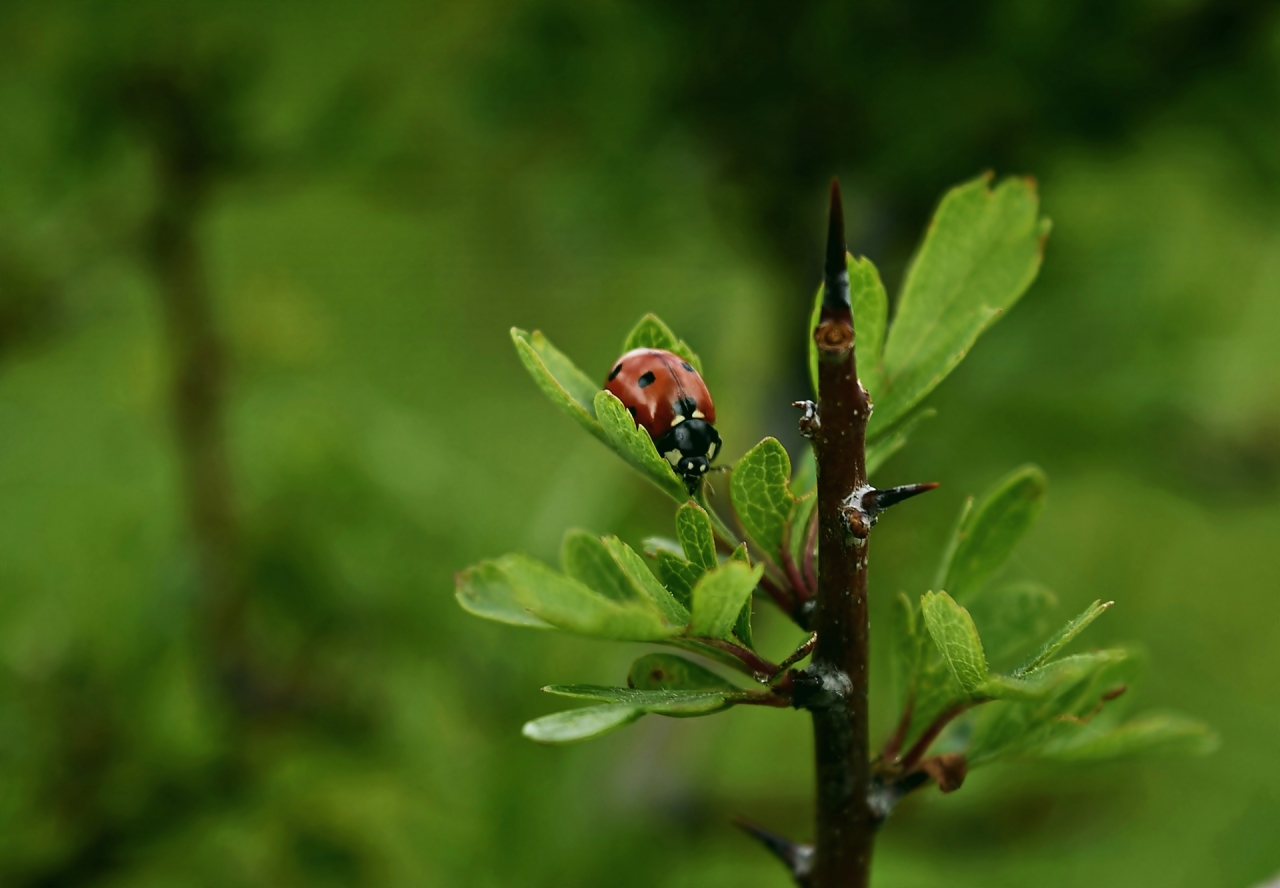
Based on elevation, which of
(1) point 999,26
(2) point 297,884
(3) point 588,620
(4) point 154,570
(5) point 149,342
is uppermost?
(1) point 999,26

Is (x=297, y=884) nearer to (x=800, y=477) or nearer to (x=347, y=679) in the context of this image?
(x=347, y=679)

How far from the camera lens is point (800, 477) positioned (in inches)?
12.4

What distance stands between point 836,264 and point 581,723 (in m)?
0.11

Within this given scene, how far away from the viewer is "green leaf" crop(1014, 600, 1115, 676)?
23cm

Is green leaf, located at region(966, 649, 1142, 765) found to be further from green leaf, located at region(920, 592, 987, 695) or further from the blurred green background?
the blurred green background

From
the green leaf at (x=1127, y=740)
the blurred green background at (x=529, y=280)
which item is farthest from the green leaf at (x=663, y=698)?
the blurred green background at (x=529, y=280)

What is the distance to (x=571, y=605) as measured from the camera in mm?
215

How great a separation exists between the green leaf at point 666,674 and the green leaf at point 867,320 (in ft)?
0.27

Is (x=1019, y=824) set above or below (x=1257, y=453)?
below

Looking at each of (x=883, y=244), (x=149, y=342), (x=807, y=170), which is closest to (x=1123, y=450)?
(x=883, y=244)

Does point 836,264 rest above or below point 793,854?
above

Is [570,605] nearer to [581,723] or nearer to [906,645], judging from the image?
[581,723]

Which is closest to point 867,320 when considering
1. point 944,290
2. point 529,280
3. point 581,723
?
point 944,290

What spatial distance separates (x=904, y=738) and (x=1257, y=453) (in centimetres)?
94
